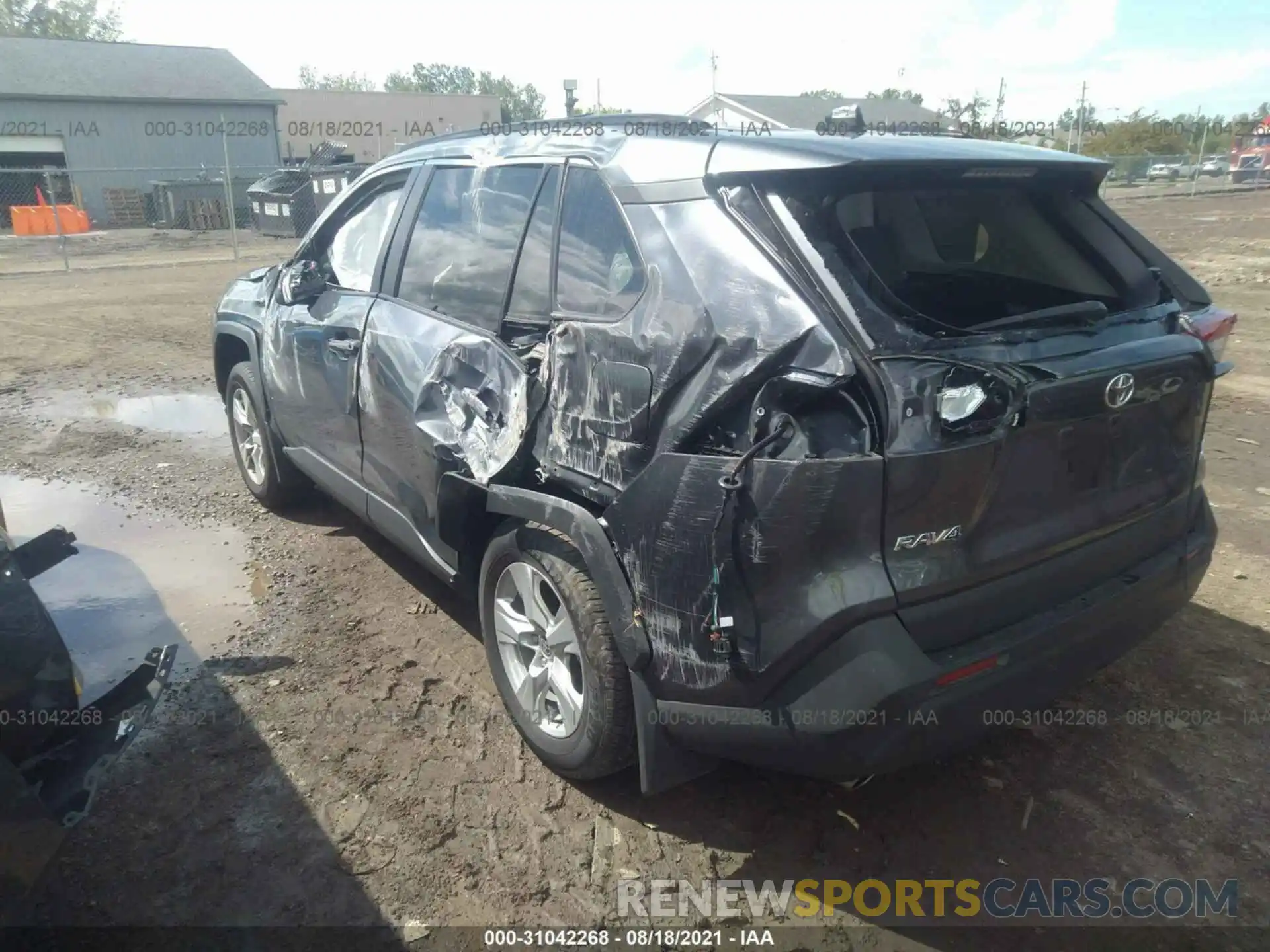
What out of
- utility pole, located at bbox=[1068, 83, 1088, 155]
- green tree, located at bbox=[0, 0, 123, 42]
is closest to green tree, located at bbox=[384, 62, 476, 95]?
green tree, located at bbox=[0, 0, 123, 42]

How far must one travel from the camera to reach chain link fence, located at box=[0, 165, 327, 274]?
792 inches

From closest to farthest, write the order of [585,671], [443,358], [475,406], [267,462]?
[585,671] → [475,406] → [443,358] → [267,462]

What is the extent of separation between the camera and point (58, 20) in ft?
181

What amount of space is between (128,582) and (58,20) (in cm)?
6700

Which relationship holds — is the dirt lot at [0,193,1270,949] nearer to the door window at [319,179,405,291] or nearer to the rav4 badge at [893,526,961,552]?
the rav4 badge at [893,526,961,552]

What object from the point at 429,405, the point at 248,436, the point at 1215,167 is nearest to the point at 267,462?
the point at 248,436

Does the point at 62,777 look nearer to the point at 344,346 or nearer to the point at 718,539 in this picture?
the point at 718,539

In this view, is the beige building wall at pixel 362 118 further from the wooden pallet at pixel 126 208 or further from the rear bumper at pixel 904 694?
the rear bumper at pixel 904 694

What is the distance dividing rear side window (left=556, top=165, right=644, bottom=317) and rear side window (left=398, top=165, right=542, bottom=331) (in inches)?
10.7

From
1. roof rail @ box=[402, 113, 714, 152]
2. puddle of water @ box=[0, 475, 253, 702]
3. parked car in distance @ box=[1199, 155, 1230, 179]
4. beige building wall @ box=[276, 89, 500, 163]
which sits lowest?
puddle of water @ box=[0, 475, 253, 702]

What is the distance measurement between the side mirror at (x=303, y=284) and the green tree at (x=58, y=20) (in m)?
61.8

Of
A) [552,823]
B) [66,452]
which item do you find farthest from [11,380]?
[552,823]

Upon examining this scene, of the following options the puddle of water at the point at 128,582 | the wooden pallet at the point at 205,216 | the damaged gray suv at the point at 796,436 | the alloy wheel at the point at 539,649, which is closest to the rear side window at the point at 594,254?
the damaged gray suv at the point at 796,436

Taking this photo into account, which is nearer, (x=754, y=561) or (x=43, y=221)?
(x=754, y=561)
